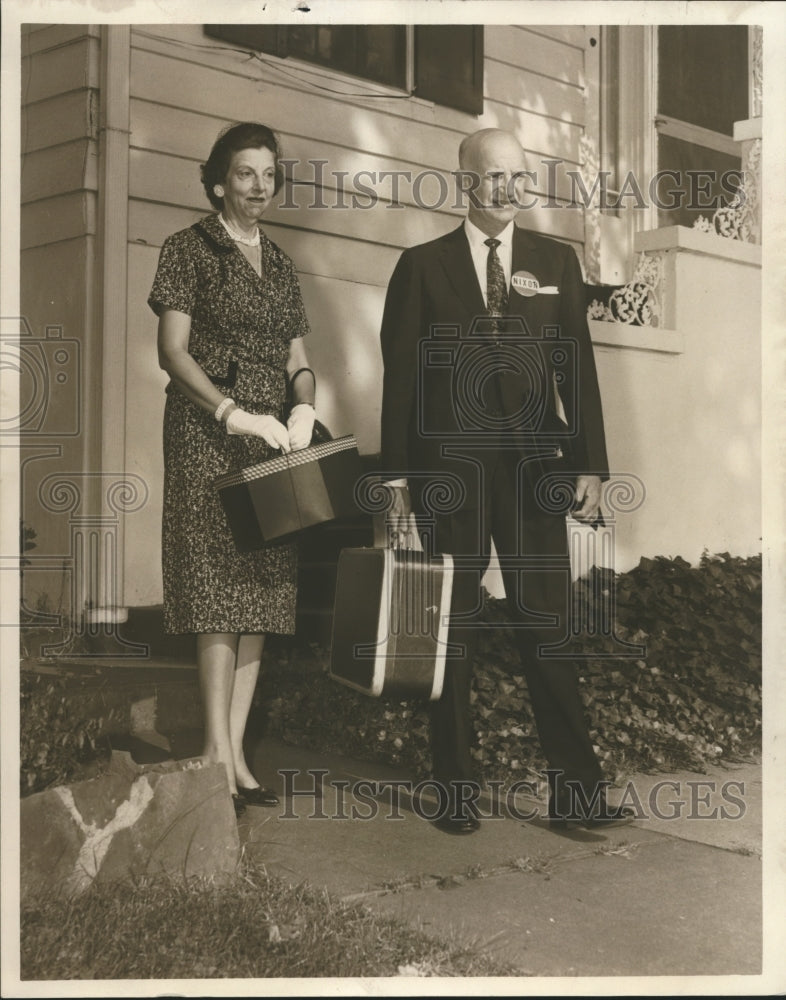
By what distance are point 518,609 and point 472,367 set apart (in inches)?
35.2

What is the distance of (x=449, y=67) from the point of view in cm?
501

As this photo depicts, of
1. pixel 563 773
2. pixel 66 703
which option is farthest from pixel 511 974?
pixel 66 703

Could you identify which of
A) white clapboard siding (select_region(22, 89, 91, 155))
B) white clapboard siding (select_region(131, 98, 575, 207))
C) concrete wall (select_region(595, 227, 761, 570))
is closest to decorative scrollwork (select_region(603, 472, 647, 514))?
concrete wall (select_region(595, 227, 761, 570))

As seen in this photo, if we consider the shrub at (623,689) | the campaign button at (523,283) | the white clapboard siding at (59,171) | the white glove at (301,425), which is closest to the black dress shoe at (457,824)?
the shrub at (623,689)

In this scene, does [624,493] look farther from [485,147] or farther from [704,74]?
[704,74]

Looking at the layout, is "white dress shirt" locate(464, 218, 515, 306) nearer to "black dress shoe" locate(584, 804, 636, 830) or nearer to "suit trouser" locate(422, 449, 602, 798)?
"suit trouser" locate(422, 449, 602, 798)

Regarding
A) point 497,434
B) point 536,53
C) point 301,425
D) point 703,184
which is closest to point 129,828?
point 301,425

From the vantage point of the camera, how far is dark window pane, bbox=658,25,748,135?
4.55 metres

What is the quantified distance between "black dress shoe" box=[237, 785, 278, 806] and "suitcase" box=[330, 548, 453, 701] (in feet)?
1.61

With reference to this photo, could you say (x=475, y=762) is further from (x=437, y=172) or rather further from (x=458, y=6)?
(x=458, y=6)

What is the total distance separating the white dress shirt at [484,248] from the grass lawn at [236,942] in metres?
2.27

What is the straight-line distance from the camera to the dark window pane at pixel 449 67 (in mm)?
4898

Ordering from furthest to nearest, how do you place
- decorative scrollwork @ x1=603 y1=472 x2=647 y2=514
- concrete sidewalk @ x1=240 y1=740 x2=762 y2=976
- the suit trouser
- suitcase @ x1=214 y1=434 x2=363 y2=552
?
decorative scrollwork @ x1=603 y1=472 x2=647 y2=514, the suit trouser, suitcase @ x1=214 y1=434 x2=363 y2=552, concrete sidewalk @ x1=240 y1=740 x2=762 y2=976

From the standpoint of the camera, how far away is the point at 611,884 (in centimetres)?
411
